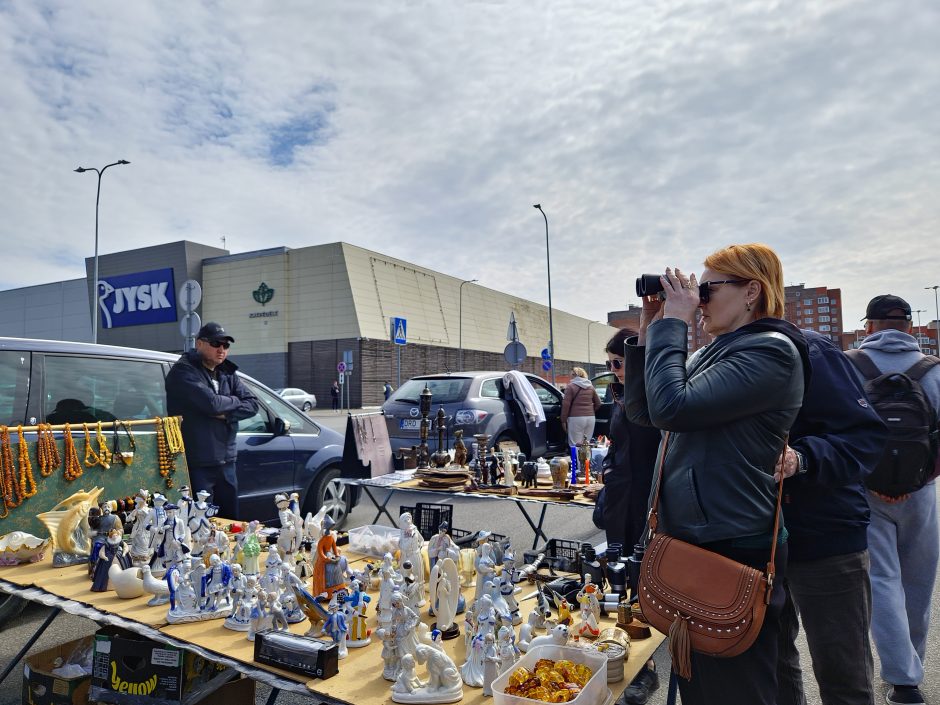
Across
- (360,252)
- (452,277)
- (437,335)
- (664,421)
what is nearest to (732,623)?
(664,421)

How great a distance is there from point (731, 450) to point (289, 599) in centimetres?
167

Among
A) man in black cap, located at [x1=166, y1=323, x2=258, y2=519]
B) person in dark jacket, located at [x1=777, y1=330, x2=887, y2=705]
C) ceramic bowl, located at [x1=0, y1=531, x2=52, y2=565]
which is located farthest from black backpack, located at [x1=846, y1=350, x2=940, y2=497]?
ceramic bowl, located at [x1=0, y1=531, x2=52, y2=565]

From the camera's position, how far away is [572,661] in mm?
1811

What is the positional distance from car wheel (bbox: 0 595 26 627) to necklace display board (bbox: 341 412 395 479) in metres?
2.58

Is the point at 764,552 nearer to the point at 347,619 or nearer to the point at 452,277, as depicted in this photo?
the point at 347,619

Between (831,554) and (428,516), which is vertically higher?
(831,554)

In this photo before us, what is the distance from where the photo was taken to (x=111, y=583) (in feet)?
8.70

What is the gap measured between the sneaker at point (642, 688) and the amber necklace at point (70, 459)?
3.30 metres

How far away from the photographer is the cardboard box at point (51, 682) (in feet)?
8.20

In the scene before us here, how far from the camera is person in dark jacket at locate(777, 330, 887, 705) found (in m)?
1.92

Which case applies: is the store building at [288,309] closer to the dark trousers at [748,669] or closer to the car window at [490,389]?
the car window at [490,389]

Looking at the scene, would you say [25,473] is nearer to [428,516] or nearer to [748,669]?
[428,516]

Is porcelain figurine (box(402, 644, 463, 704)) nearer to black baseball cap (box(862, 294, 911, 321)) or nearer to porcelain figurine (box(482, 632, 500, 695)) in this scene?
porcelain figurine (box(482, 632, 500, 695))

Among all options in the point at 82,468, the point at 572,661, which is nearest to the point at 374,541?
the point at 572,661
